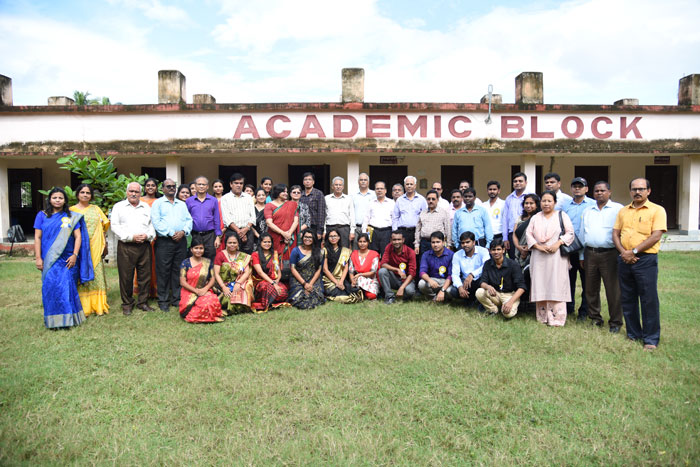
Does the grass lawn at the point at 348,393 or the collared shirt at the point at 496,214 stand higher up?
the collared shirt at the point at 496,214

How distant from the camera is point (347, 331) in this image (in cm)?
446

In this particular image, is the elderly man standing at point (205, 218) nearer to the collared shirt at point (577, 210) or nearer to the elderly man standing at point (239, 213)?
the elderly man standing at point (239, 213)

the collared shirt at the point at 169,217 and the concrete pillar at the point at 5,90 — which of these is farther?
the concrete pillar at the point at 5,90

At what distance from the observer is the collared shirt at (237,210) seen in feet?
19.5

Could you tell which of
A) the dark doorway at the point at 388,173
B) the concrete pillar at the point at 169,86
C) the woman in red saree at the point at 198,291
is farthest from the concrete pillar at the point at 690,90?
the concrete pillar at the point at 169,86

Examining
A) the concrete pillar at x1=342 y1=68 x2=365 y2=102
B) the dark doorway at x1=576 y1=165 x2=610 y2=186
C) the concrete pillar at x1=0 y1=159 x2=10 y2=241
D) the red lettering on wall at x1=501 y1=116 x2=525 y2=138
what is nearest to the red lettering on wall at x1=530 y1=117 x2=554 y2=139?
the red lettering on wall at x1=501 y1=116 x2=525 y2=138

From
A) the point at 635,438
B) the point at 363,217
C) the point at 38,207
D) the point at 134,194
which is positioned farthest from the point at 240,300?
the point at 38,207

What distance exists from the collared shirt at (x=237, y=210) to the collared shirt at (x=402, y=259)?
1869mm

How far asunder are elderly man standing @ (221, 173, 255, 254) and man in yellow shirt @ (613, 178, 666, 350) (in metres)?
4.29

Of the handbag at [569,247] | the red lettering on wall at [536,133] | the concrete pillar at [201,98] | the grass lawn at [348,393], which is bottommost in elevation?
the grass lawn at [348,393]

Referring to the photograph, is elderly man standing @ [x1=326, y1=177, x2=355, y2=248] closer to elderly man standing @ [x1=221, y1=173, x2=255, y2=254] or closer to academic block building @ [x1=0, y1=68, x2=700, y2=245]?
elderly man standing @ [x1=221, y1=173, x2=255, y2=254]

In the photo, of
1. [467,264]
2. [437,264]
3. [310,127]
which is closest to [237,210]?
[437,264]

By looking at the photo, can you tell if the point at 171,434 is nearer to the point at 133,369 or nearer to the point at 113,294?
the point at 133,369

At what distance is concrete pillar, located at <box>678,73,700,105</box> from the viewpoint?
1069 cm
